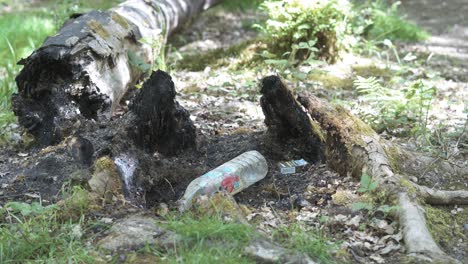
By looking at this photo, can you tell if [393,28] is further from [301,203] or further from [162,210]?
[162,210]

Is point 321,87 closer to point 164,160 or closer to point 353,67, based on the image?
point 353,67

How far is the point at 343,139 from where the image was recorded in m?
3.79

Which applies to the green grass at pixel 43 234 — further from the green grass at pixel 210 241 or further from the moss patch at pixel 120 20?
the moss patch at pixel 120 20

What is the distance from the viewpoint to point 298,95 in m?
4.11

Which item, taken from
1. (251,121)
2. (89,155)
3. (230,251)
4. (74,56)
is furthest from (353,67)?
(230,251)

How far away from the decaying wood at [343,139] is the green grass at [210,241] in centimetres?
96

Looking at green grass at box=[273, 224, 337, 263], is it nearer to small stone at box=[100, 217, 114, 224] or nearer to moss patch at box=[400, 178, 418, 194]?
moss patch at box=[400, 178, 418, 194]

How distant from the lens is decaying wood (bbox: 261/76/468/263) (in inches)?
132

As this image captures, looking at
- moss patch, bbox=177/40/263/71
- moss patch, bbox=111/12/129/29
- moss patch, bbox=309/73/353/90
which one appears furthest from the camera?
moss patch, bbox=177/40/263/71

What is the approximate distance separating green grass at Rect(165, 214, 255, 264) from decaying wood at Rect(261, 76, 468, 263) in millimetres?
961

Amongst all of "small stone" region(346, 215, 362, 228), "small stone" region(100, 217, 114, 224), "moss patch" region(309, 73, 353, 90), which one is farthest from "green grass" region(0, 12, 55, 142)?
Result: "moss patch" region(309, 73, 353, 90)

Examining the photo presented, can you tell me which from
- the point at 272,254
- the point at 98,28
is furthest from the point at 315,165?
the point at 98,28

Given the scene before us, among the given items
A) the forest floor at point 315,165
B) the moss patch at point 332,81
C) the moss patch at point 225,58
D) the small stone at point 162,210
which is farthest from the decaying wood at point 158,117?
the moss patch at point 225,58

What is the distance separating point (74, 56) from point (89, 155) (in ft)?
3.70
